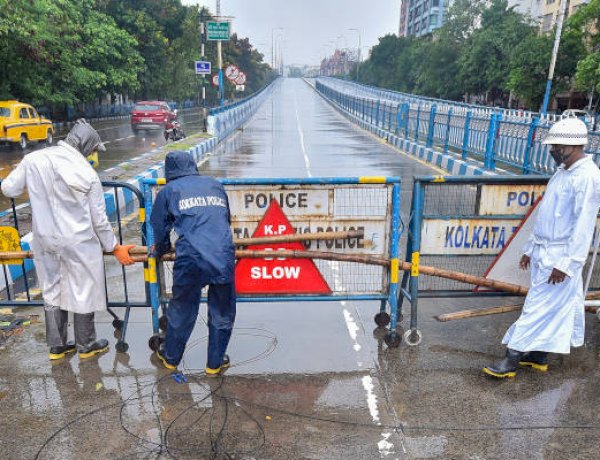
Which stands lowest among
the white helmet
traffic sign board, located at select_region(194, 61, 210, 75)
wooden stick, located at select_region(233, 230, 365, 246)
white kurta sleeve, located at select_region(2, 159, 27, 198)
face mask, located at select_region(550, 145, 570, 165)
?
wooden stick, located at select_region(233, 230, 365, 246)

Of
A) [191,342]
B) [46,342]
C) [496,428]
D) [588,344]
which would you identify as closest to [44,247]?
[46,342]

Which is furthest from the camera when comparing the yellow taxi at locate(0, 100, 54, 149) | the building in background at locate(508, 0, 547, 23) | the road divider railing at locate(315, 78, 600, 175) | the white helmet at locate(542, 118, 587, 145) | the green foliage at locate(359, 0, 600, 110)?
the building in background at locate(508, 0, 547, 23)

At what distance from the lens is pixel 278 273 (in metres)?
4.41

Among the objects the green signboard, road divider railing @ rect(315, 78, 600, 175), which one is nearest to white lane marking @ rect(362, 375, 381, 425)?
road divider railing @ rect(315, 78, 600, 175)

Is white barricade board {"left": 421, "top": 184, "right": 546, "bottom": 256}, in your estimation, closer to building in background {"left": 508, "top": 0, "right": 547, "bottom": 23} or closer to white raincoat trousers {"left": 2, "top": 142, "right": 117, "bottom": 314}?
white raincoat trousers {"left": 2, "top": 142, "right": 117, "bottom": 314}

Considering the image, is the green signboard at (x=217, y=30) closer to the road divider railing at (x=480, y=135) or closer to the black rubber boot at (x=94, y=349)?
the road divider railing at (x=480, y=135)

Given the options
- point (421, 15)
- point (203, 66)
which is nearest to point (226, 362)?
point (203, 66)

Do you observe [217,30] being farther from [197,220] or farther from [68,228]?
[197,220]

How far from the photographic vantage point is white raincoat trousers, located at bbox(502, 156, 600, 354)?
11.7ft

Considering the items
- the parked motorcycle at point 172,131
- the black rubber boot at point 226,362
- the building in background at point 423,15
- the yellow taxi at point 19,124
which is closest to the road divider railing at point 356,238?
the black rubber boot at point 226,362

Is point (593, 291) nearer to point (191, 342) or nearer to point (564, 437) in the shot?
point (564, 437)

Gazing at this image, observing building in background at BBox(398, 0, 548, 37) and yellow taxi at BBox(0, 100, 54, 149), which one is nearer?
yellow taxi at BBox(0, 100, 54, 149)

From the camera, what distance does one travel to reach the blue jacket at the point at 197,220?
11.9ft

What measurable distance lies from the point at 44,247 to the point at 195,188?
1301 mm
